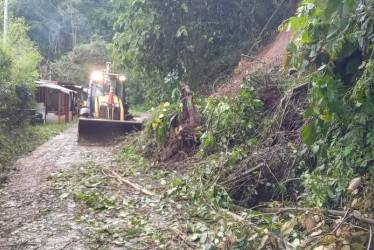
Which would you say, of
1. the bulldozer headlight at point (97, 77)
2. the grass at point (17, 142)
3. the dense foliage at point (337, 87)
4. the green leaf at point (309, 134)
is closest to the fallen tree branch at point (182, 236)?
the dense foliage at point (337, 87)

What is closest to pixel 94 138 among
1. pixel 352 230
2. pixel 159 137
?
pixel 159 137

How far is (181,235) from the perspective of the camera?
4.98 meters

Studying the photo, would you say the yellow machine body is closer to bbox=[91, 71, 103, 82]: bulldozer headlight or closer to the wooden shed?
bbox=[91, 71, 103, 82]: bulldozer headlight

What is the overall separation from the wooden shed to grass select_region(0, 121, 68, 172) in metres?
6.36

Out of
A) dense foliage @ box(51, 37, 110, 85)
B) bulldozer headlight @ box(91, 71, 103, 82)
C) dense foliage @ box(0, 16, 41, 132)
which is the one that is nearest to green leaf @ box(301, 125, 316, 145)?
dense foliage @ box(0, 16, 41, 132)

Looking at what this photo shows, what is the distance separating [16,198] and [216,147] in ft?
11.4

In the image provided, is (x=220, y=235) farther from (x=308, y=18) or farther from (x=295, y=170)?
(x=308, y=18)

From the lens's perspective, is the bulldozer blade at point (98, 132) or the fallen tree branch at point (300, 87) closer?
the fallen tree branch at point (300, 87)

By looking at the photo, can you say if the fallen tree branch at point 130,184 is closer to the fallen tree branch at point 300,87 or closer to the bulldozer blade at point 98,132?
the fallen tree branch at point 300,87

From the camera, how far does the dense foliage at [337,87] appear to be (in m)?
4.64

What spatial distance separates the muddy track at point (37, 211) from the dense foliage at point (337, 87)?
9.53ft

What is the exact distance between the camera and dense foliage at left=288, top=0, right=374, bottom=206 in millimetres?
4641

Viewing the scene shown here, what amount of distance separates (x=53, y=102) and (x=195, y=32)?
47.4 feet

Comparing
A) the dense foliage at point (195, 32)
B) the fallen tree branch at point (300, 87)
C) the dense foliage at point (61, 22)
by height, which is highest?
the dense foliage at point (61, 22)
